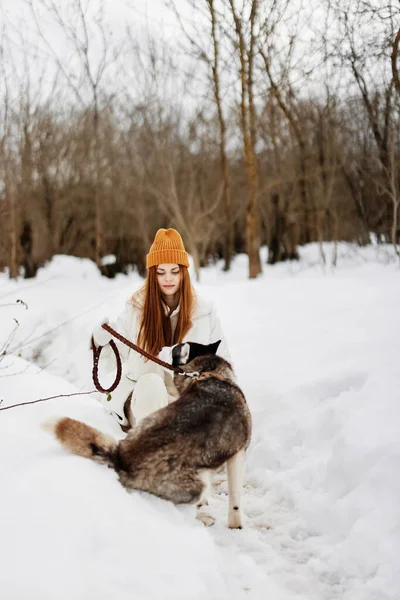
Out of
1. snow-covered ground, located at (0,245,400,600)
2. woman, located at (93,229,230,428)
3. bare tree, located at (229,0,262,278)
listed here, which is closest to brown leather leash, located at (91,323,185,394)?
woman, located at (93,229,230,428)

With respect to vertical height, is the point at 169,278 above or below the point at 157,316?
Result: above

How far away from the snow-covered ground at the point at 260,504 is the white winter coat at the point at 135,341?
1.14 feet

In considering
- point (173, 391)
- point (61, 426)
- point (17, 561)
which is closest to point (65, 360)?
point (173, 391)

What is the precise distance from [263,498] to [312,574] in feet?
2.82

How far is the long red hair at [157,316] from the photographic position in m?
3.45

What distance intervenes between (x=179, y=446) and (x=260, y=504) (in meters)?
1.15

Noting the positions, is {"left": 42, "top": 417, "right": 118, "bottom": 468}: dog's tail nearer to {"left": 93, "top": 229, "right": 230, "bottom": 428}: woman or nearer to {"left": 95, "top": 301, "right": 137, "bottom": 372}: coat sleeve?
{"left": 93, "top": 229, "right": 230, "bottom": 428}: woman

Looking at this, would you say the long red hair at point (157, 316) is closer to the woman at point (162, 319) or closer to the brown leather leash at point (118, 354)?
the woman at point (162, 319)

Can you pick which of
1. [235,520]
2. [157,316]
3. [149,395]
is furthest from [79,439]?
[157,316]

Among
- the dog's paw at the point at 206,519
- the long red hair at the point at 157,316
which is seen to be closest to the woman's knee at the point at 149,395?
the long red hair at the point at 157,316

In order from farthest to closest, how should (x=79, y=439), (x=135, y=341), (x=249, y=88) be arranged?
(x=249, y=88) → (x=135, y=341) → (x=79, y=439)

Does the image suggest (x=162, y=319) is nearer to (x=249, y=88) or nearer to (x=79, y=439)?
(x=79, y=439)

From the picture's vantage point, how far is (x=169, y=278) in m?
3.44

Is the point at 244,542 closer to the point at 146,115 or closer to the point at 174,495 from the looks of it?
the point at 174,495
